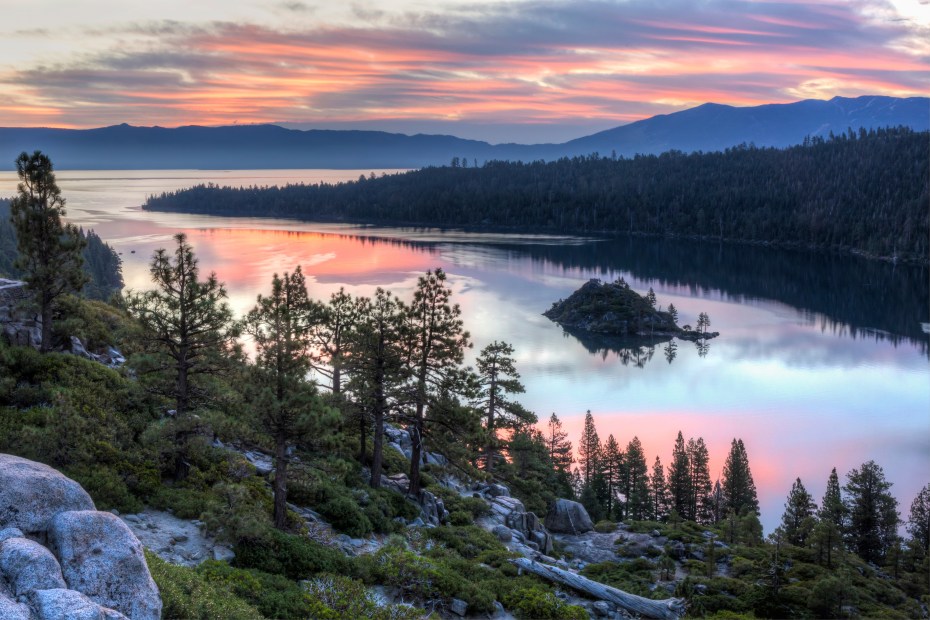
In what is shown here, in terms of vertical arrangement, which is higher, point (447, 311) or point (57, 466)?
point (447, 311)

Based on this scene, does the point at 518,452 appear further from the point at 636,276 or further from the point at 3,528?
the point at 636,276

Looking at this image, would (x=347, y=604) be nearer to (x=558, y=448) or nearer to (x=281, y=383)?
(x=281, y=383)

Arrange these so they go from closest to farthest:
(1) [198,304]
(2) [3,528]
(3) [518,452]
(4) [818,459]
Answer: (2) [3,528] < (1) [198,304] < (3) [518,452] < (4) [818,459]

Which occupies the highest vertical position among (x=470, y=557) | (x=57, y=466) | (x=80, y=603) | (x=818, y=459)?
(x=80, y=603)

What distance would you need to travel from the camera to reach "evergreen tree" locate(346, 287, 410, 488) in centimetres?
3083

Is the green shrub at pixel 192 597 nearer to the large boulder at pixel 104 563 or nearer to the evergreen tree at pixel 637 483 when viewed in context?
the large boulder at pixel 104 563

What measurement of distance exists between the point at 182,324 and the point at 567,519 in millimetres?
24094

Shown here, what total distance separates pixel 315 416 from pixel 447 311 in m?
11.4

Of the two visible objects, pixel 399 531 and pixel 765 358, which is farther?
pixel 765 358

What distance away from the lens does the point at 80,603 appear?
34.6 feet

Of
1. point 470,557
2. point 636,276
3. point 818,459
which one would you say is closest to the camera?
point 470,557

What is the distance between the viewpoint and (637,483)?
49.8 m

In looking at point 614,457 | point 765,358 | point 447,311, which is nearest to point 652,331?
point 765,358

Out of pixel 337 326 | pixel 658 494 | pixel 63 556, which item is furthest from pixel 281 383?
pixel 658 494
